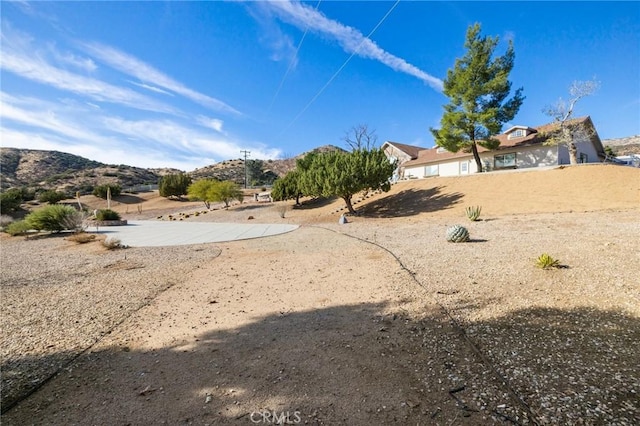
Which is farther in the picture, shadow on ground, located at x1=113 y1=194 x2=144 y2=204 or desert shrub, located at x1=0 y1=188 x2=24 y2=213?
shadow on ground, located at x1=113 y1=194 x2=144 y2=204

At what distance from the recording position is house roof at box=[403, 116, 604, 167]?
88.4 ft

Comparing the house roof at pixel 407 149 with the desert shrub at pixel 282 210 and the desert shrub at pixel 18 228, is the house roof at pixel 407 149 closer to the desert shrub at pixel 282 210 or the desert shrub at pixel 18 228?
the desert shrub at pixel 282 210

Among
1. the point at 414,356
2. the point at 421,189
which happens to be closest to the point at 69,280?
the point at 414,356

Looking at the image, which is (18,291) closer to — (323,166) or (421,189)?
(323,166)

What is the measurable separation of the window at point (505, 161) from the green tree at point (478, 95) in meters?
4.44

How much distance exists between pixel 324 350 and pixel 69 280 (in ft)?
21.9

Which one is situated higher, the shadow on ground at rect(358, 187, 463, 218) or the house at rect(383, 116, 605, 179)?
the house at rect(383, 116, 605, 179)

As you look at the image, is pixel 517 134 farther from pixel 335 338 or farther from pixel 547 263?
pixel 335 338

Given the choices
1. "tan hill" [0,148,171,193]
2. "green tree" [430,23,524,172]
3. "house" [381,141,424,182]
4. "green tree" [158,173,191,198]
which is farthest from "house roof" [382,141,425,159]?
"tan hill" [0,148,171,193]

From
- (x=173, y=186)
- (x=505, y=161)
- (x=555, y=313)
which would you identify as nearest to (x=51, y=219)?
(x=555, y=313)

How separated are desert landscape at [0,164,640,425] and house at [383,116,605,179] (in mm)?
23618

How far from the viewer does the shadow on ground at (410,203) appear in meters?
20.2

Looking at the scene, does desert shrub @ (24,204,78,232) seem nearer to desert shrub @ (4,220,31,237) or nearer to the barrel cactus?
desert shrub @ (4,220,31,237)

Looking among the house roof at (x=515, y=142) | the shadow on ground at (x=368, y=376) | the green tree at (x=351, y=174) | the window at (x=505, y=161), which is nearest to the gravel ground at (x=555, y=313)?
the shadow on ground at (x=368, y=376)
